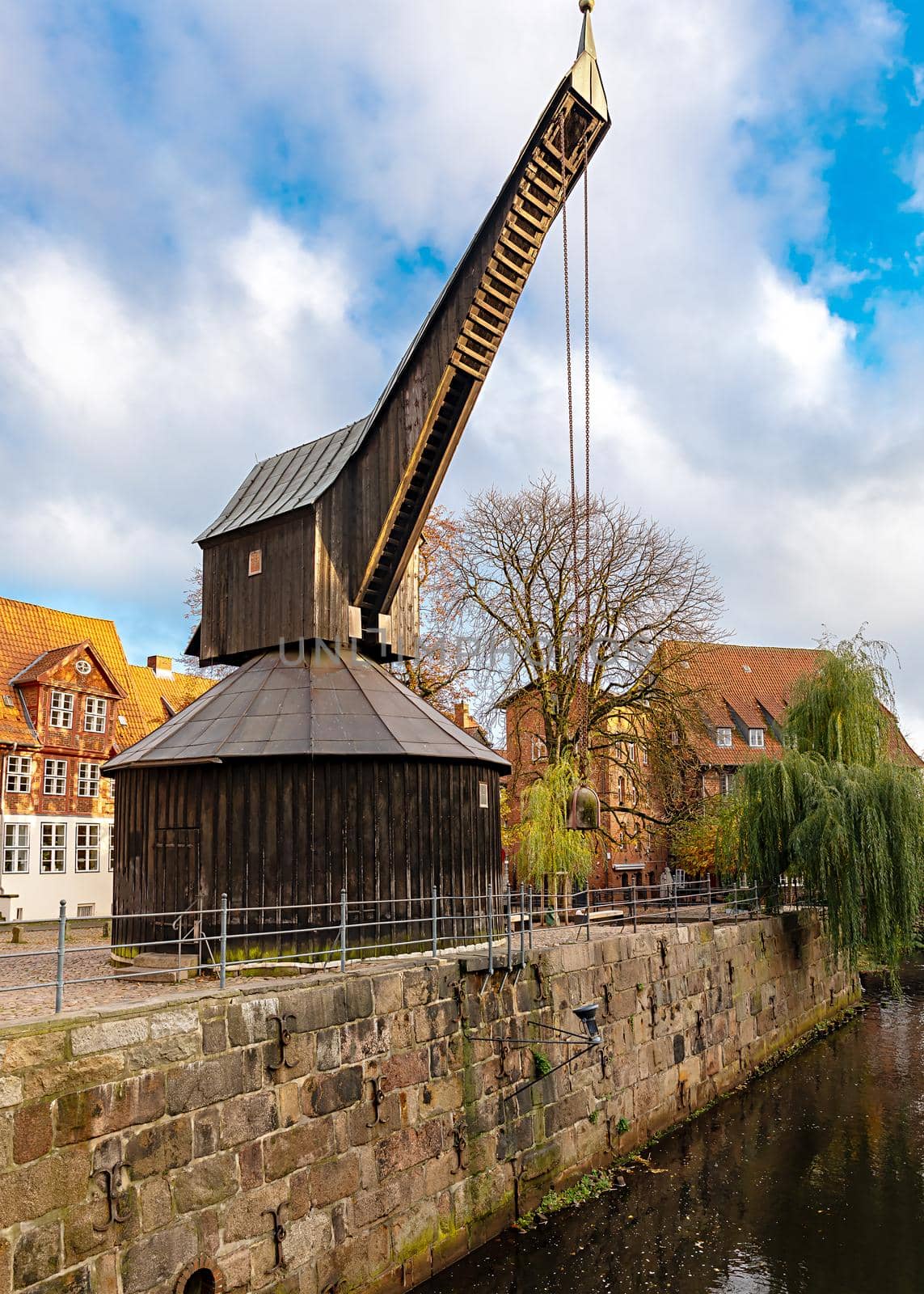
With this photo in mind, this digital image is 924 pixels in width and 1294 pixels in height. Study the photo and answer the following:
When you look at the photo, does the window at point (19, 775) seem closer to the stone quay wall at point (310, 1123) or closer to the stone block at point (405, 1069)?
the stone quay wall at point (310, 1123)

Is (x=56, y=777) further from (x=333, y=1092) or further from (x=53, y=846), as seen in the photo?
(x=333, y=1092)

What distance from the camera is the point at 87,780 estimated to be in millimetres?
25719

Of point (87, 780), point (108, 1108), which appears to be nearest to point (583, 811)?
point (108, 1108)

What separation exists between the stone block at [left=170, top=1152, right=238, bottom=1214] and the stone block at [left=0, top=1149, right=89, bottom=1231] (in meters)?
0.84

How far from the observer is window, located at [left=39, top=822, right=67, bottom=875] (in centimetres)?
2414

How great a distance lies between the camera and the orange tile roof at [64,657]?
24.2 metres

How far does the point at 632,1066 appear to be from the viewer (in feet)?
43.7

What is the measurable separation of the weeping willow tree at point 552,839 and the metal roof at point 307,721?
737 cm

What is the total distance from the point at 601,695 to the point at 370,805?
549 inches

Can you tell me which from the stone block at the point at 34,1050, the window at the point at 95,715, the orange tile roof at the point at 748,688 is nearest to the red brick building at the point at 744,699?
the orange tile roof at the point at 748,688

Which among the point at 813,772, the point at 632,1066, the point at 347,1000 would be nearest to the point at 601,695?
the point at 813,772

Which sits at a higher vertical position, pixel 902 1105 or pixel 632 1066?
pixel 632 1066

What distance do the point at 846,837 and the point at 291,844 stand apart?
38.1ft

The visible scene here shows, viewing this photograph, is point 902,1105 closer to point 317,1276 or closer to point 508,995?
point 508,995
